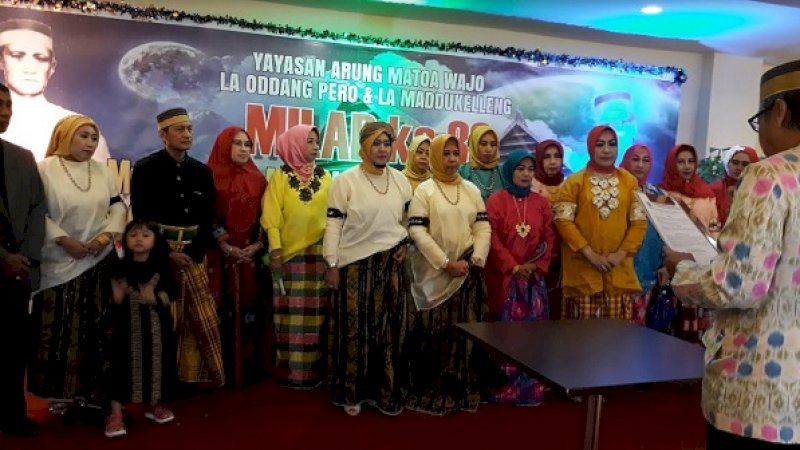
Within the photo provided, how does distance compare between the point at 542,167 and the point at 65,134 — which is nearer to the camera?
the point at 65,134

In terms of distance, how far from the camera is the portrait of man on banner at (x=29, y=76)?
4.21 meters

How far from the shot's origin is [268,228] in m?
3.55

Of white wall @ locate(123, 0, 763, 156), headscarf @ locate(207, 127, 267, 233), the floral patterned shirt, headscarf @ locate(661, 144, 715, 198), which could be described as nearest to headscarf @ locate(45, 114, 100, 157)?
headscarf @ locate(207, 127, 267, 233)

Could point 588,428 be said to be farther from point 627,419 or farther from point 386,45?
point 386,45

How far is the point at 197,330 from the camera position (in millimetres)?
3391

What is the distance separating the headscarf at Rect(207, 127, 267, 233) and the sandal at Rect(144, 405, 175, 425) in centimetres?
99

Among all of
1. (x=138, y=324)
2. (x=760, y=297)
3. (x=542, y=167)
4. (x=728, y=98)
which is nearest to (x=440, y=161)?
(x=542, y=167)

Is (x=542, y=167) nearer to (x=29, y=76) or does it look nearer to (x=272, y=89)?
(x=272, y=89)

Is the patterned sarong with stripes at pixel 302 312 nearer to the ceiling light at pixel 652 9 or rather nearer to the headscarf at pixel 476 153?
the headscarf at pixel 476 153

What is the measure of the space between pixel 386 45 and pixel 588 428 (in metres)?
3.60

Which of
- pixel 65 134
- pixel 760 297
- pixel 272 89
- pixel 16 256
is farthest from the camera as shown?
pixel 272 89

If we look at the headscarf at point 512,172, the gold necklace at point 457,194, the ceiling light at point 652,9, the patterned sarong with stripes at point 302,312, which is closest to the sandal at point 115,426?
the patterned sarong with stripes at point 302,312

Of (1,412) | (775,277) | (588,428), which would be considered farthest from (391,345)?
(775,277)

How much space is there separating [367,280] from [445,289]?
0.42 meters
